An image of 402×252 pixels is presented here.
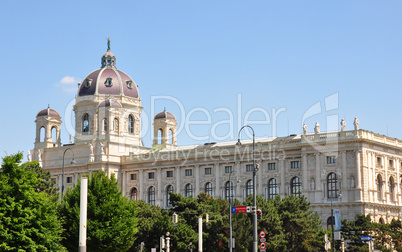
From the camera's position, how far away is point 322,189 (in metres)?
99.8

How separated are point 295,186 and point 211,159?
15551 millimetres

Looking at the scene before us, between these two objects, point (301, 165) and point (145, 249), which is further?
point (301, 165)

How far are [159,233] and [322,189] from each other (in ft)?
109

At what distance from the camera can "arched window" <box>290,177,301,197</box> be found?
10375cm

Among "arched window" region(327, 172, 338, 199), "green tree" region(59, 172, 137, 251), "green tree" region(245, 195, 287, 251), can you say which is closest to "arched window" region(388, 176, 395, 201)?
"arched window" region(327, 172, 338, 199)

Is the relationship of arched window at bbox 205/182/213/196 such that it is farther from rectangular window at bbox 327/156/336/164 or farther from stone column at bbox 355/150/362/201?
stone column at bbox 355/150/362/201

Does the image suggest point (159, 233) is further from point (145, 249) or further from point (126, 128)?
point (126, 128)

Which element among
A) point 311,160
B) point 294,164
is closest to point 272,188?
point 294,164

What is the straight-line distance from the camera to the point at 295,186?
10462 cm

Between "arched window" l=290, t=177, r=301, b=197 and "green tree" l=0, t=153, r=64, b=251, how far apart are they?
63.6 m

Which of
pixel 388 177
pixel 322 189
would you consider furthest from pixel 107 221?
pixel 388 177

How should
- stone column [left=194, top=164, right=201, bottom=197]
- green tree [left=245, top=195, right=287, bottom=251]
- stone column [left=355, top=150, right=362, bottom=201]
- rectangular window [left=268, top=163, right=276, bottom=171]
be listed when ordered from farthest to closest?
stone column [left=194, top=164, right=201, bottom=197] → rectangular window [left=268, top=163, right=276, bottom=171] → stone column [left=355, top=150, right=362, bottom=201] → green tree [left=245, top=195, right=287, bottom=251]

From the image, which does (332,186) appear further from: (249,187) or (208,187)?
(208,187)

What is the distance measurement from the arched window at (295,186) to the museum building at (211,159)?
0.15 m
